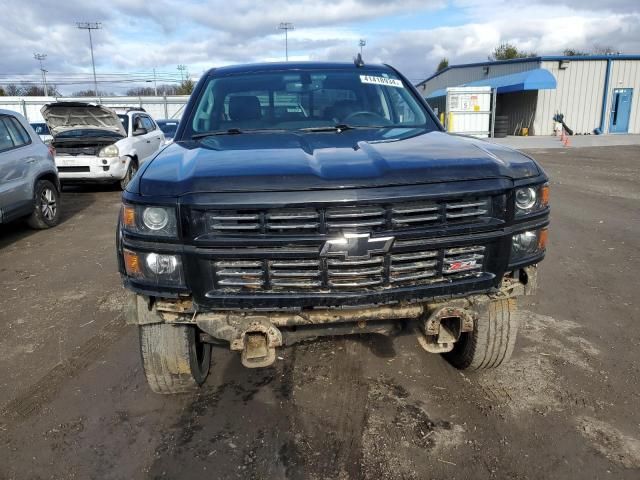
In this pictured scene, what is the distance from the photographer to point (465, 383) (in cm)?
320

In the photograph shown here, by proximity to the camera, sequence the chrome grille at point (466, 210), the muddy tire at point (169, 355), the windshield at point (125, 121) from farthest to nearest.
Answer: the windshield at point (125, 121)
the muddy tire at point (169, 355)
the chrome grille at point (466, 210)

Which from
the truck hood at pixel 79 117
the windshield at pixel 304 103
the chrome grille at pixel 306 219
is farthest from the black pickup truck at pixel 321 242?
the truck hood at pixel 79 117

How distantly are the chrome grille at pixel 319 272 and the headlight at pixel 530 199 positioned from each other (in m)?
0.48

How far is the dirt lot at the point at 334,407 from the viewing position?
249 centimetres

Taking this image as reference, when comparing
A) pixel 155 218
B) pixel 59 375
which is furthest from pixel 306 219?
pixel 59 375

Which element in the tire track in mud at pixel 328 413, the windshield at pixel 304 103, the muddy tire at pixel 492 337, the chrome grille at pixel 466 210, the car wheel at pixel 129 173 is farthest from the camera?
the car wheel at pixel 129 173

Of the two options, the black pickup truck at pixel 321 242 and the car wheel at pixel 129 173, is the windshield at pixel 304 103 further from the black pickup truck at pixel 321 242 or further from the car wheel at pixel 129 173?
the car wheel at pixel 129 173

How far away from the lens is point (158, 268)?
92.9 inches

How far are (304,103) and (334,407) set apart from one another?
209cm

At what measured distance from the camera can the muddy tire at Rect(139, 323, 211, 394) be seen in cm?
275

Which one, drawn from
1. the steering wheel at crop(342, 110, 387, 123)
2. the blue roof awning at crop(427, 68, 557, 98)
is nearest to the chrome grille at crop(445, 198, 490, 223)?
the steering wheel at crop(342, 110, 387, 123)

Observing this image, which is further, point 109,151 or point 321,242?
point 109,151

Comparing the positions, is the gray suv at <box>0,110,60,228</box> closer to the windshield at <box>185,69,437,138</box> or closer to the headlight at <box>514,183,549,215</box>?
the windshield at <box>185,69,437,138</box>

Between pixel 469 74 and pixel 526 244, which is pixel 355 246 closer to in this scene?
pixel 526 244
